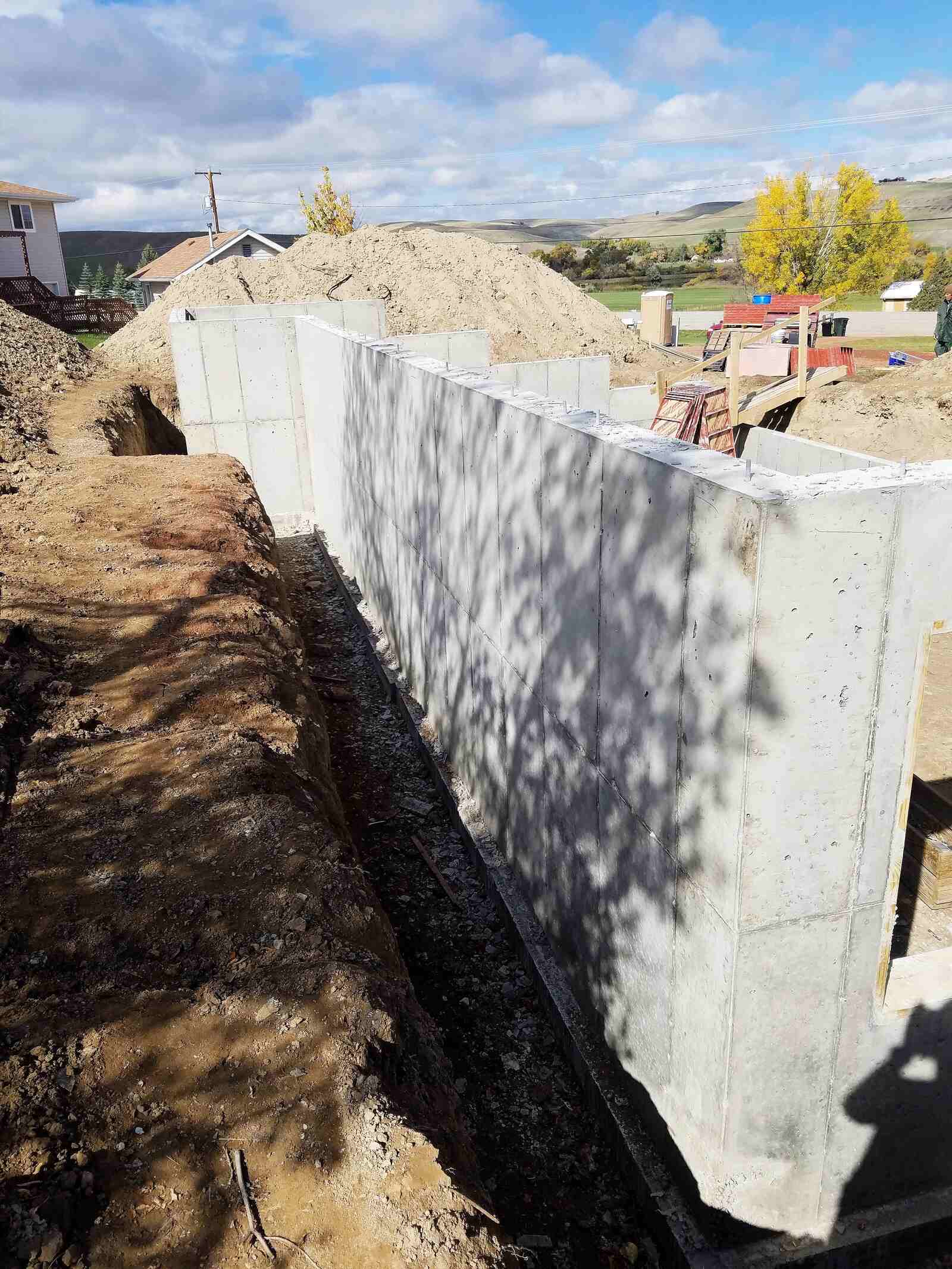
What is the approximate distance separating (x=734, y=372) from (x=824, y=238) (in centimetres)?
5180

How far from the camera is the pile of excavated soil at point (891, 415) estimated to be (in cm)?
1570

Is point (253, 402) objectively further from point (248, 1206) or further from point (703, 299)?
point (703, 299)

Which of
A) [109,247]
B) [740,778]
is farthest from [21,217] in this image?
[109,247]

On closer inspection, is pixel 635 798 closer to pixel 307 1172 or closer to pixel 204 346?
pixel 307 1172

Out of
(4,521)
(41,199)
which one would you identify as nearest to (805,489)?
(4,521)

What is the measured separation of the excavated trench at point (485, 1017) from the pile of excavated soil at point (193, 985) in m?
0.76

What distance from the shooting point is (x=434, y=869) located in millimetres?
6652

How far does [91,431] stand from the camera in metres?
13.0

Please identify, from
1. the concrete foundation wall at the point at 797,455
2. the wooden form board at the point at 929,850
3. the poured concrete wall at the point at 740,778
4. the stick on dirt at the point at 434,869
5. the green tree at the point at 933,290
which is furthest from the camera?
the green tree at the point at 933,290

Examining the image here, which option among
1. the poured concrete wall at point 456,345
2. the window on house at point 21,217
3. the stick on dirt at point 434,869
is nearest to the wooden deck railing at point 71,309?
the window on house at point 21,217

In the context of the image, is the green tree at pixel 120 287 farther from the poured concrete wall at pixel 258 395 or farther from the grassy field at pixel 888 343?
the poured concrete wall at pixel 258 395

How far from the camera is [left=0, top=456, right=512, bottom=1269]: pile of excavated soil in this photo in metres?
2.57

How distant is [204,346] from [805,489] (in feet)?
46.8

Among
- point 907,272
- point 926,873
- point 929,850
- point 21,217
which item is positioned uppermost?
point 21,217
